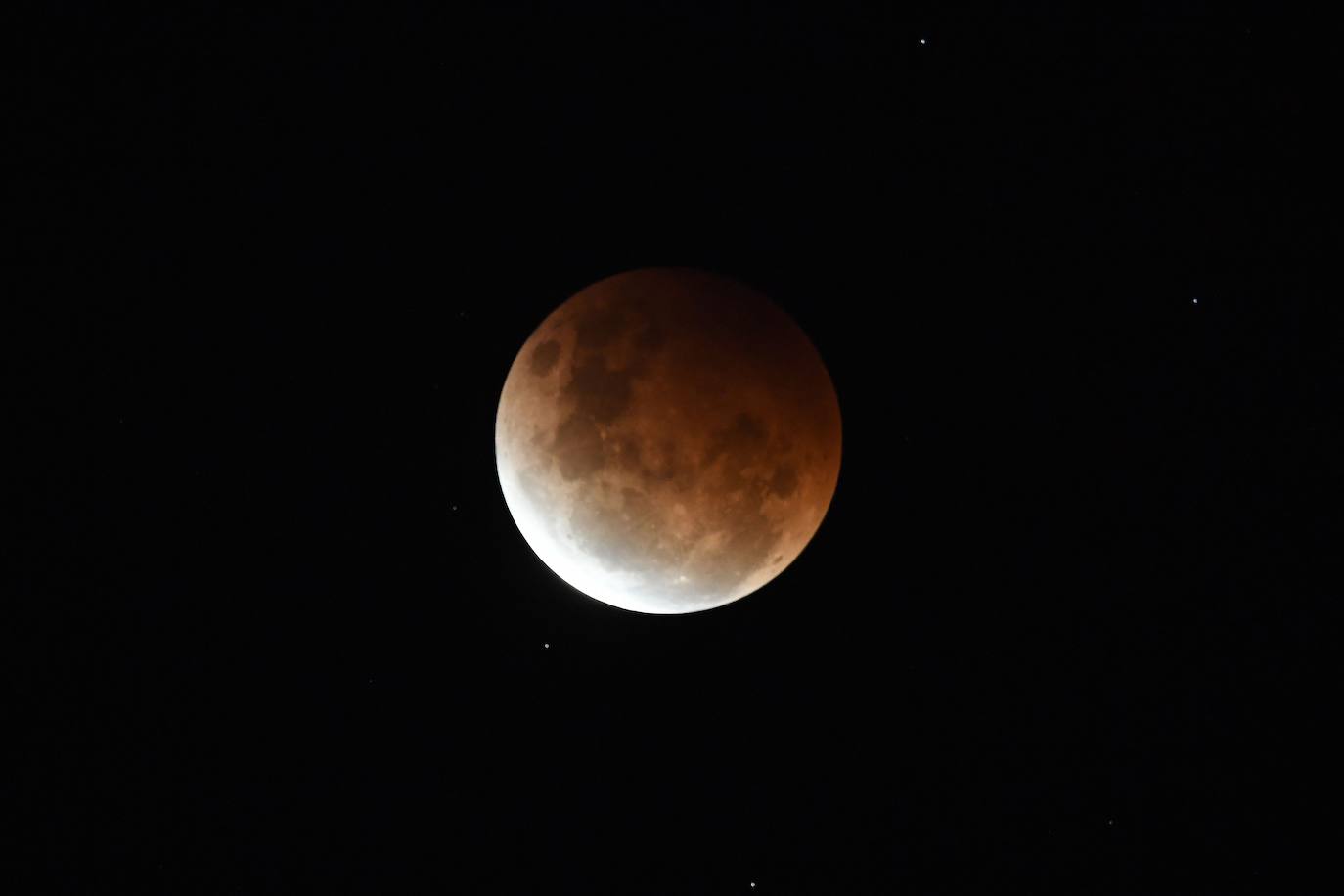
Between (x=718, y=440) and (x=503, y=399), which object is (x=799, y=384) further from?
(x=503, y=399)

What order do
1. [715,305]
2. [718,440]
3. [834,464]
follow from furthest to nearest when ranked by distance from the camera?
[834,464], [715,305], [718,440]

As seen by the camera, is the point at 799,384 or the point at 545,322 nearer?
the point at 799,384

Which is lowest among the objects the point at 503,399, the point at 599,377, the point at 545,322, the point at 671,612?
the point at 671,612

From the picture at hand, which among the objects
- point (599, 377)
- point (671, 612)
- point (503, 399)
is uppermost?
point (503, 399)

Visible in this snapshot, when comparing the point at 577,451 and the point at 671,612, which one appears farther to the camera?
the point at 671,612

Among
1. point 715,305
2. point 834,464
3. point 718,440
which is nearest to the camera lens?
point 718,440

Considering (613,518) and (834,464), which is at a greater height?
(834,464)

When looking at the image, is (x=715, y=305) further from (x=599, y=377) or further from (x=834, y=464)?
(x=834, y=464)

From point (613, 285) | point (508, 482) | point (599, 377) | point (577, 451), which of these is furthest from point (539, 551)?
point (613, 285)

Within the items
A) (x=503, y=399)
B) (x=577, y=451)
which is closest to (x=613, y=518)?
(x=577, y=451)
